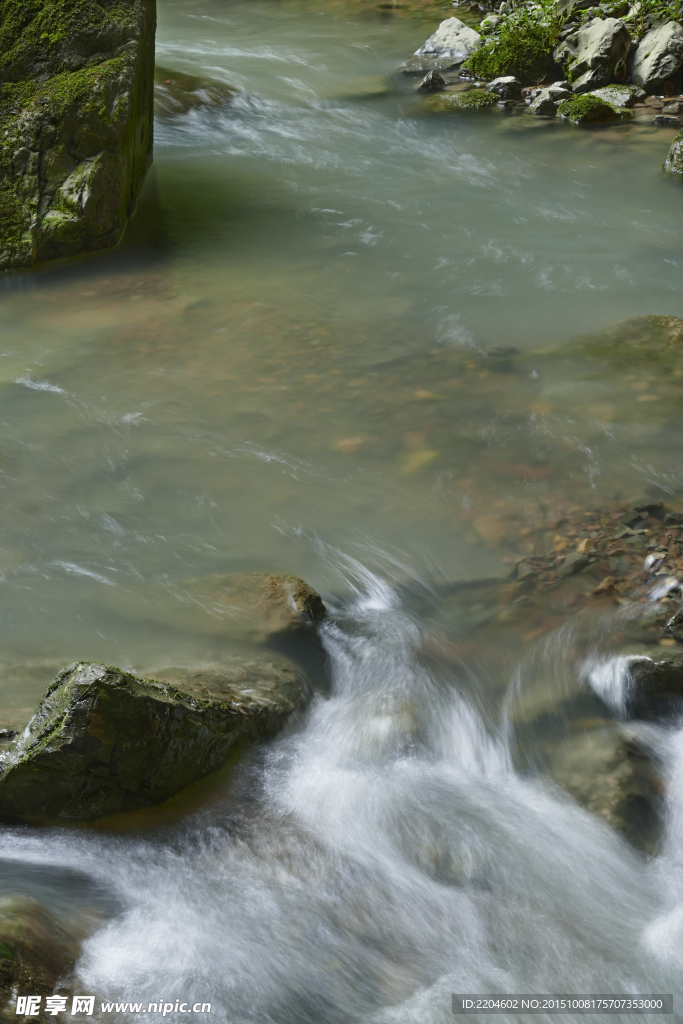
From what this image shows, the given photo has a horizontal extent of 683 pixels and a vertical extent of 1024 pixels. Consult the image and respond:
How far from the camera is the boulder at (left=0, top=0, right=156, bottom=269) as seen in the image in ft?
23.8

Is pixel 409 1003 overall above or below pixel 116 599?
below

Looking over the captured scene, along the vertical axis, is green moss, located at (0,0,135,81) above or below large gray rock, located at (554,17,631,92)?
below

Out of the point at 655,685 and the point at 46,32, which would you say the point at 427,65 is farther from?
the point at 655,685

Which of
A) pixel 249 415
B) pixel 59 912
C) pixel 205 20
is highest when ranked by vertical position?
pixel 205 20

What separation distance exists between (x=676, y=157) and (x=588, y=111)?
2463 mm

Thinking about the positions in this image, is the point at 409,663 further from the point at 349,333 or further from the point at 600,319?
the point at 600,319

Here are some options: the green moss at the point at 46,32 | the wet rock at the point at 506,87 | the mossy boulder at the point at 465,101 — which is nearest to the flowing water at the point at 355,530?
the green moss at the point at 46,32

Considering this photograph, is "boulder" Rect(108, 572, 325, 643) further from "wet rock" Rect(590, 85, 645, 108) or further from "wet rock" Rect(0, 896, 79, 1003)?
"wet rock" Rect(590, 85, 645, 108)

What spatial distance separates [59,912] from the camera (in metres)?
2.52

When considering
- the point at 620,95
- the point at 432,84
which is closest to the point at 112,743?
the point at 620,95

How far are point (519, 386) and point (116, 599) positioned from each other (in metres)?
3.26

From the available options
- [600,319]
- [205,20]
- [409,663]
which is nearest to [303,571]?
[409,663]

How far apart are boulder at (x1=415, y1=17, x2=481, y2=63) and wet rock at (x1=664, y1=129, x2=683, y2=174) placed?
5.81 metres

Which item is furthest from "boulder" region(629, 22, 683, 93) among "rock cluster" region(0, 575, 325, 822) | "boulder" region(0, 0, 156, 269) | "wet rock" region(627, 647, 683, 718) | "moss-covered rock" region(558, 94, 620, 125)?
"rock cluster" region(0, 575, 325, 822)
